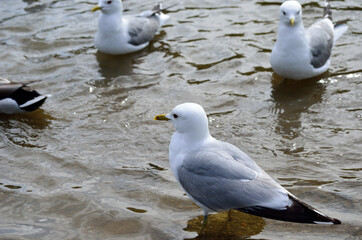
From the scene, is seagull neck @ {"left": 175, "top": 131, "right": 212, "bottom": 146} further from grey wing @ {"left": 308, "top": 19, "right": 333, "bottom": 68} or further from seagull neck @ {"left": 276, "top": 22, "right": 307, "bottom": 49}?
grey wing @ {"left": 308, "top": 19, "right": 333, "bottom": 68}

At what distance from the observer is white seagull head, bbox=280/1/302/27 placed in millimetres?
7246

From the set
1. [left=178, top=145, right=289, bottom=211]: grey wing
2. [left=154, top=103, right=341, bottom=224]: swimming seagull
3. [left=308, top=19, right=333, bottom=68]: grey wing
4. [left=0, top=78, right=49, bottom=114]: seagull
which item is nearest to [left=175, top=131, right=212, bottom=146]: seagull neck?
[left=154, top=103, right=341, bottom=224]: swimming seagull

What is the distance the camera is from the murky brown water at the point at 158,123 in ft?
16.5

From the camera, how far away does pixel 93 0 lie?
1103 centimetres

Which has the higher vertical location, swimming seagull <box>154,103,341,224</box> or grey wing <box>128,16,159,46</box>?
grey wing <box>128,16,159,46</box>

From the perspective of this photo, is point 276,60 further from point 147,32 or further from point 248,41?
point 147,32

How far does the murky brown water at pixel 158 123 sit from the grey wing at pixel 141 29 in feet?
0.70

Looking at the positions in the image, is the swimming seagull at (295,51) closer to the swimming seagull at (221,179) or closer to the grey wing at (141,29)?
the grey wing at (141,29)

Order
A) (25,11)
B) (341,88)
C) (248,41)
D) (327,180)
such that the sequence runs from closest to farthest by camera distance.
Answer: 1. (327,180)
2. (341,88)
3. (248,41)
4. (25,11)

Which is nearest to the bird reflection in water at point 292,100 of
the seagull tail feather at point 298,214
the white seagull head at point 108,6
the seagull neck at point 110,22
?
the seagull tail feather at point 298,214

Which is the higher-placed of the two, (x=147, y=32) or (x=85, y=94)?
(x=147, y=32)

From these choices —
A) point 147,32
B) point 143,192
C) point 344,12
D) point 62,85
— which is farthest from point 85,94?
point 344,12

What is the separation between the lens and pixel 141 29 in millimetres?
9227

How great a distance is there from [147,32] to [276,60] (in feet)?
8.76
